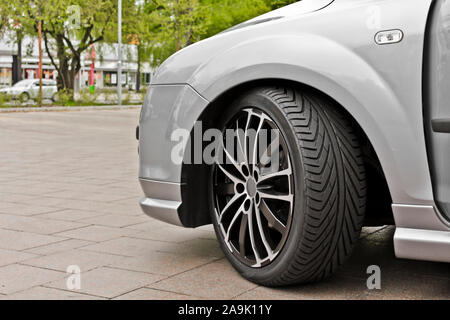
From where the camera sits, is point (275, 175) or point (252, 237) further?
point (252, 237)

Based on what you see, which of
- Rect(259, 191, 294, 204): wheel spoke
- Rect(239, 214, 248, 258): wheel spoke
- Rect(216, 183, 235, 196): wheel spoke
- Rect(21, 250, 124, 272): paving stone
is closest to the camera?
Rect(259, 191, 294, 204): wheel spoke

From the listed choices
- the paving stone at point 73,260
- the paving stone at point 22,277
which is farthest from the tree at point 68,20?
the paving stone at point 22,277

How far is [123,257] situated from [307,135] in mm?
1438

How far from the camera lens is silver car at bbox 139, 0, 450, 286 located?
265 cm

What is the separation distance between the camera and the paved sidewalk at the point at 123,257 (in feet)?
10.2

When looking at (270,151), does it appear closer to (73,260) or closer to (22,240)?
(73,260)

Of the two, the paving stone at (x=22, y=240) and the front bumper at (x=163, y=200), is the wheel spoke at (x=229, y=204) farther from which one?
the paving stone at (x=22, y=240)

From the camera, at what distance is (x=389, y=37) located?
8.93ft

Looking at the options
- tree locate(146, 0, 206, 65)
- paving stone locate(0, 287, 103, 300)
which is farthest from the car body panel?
tree locate(146, 0, 206, 65)

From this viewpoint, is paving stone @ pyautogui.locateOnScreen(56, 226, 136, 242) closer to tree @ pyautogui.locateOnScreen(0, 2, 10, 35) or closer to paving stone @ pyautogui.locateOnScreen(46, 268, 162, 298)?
paving stone @ pyautogui.locateOnScreen(46, 268, 162, 298)

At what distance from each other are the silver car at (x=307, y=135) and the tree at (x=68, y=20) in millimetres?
25726

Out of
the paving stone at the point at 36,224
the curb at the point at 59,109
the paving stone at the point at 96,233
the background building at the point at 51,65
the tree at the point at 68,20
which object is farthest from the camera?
the background building at the point at 51,65

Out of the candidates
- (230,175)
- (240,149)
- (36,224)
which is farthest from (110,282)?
(36,224)
